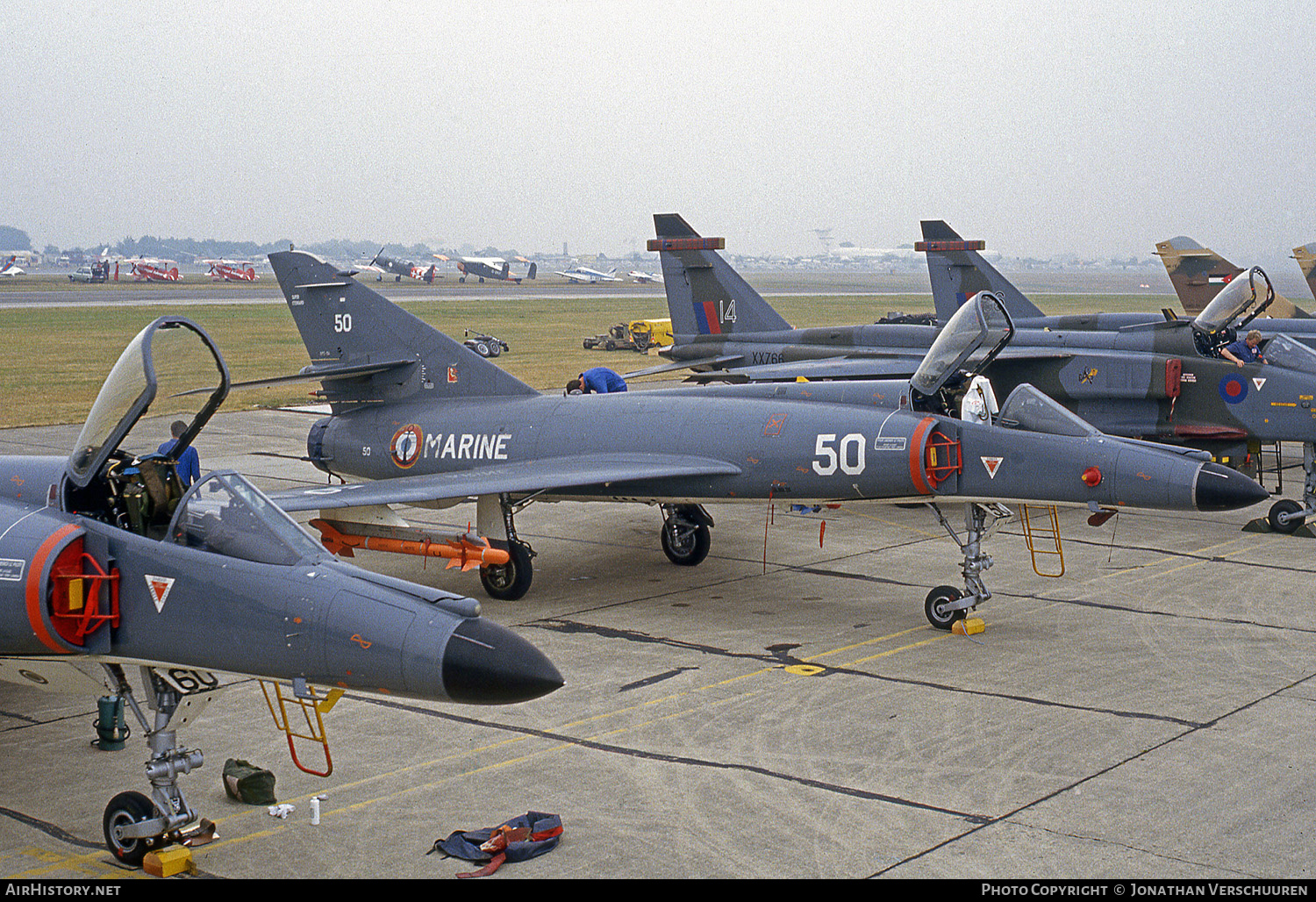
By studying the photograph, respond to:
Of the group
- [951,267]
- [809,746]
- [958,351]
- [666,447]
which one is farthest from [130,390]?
[951,267]

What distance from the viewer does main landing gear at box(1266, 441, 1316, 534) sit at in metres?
16.2

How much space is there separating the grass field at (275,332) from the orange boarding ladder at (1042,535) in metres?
19.1

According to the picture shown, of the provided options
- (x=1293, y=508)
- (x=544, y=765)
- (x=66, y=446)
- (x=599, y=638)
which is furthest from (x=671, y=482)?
(x=66, y=446)

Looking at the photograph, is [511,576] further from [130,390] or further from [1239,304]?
[1239,304]

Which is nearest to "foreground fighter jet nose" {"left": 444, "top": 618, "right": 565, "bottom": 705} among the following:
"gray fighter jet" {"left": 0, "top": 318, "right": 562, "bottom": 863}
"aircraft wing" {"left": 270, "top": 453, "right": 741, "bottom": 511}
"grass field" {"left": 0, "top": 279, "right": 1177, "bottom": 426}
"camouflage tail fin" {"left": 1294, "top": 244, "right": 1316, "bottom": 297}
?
"gray fighter jet" {"left": 0, "top": 318, "right": 562, "bottom": 863}

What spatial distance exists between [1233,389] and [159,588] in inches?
587

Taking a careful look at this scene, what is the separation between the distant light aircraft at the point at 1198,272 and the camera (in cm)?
3033

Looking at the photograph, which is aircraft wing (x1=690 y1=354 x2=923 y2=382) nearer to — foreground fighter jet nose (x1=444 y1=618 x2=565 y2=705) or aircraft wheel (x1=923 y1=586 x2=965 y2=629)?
aircraft wheel (x1=923 y1=586 x2=965 y2=629)

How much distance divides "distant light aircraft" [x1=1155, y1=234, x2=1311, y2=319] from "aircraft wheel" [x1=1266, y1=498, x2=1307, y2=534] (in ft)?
50.1

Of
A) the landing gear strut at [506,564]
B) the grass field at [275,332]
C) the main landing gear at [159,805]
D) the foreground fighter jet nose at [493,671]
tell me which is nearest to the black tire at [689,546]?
the landing gear strut at [506,564]

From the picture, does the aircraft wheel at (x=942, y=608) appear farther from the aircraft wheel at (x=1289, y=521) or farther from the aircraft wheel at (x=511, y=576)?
the aircraft wheel at (x=1289, y=521)

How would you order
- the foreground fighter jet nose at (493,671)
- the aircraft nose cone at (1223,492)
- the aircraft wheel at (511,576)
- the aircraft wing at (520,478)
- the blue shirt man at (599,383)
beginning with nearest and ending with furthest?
the foreground fighter jet nose at (493,671), the aircraft nose cone at (1223,492), the aircraft wing at (520,478), the aircraft wheel at (511,576), the blue shirt man at (599,383)

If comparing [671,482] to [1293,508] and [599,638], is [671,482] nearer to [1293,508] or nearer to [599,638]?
[599,638]

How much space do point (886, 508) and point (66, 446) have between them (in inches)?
588
